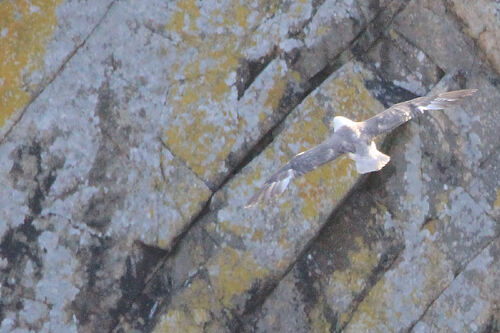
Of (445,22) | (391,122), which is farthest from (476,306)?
(445,22)

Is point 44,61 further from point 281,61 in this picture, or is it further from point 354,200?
point 354,200

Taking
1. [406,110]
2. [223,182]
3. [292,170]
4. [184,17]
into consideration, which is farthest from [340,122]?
[184,17]

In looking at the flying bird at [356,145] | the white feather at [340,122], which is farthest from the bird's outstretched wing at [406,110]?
the white feather at [340,122]

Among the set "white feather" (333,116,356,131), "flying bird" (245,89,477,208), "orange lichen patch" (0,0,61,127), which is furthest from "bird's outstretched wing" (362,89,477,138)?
"orange lichen patch" (0,0,61,127)

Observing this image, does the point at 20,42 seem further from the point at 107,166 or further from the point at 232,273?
the point at 232,273

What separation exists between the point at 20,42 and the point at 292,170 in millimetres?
2266

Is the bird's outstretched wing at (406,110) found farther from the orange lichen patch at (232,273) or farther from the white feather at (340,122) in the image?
the orange lichen patch at (232,273)

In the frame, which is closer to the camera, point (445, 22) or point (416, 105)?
point (416, 105)

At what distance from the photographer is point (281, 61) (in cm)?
690

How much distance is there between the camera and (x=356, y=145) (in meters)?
6.36

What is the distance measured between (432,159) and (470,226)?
578 millimetres

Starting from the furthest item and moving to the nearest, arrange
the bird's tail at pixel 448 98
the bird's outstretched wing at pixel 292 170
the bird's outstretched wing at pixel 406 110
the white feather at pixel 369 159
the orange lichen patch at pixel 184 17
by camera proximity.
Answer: the orange lichen patch at pixel 184 17, the bird's tail at pixel 448 98, the bird's outstretched wing at pixel 406 110, the white feather at pixel 369 159, the bird's outstretched wing at pixel 292 170

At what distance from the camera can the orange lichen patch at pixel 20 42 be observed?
6688mm

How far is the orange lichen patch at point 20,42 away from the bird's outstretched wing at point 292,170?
190cm
